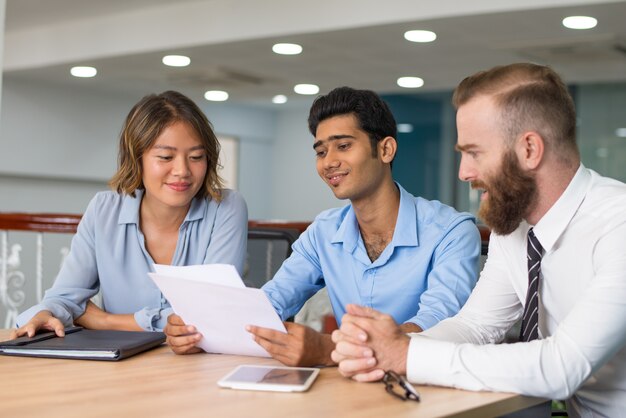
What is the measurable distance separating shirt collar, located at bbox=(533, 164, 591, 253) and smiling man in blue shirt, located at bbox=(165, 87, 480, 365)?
1.39ft


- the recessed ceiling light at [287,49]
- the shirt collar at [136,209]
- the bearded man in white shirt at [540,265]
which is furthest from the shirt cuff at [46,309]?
the recessed ceiling light at [287,49]

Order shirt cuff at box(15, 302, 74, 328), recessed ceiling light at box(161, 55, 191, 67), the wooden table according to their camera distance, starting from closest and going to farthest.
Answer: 1. the wooden table
2. shirt cuff at box(15, 302, 74, 328)
3. recessed ceiling light at box(161, 55, 191, 67)

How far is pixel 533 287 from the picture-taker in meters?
1.83

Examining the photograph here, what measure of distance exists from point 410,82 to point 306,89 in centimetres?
120

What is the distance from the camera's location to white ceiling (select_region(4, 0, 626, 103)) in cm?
629

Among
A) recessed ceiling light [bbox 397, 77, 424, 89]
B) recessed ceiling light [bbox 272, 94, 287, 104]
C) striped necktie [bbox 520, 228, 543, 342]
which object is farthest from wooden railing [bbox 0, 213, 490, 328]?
recessed ceiling light [bbox 272, 94, 287, 104]

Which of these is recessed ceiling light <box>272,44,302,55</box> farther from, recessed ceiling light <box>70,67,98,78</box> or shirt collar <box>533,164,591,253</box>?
shirt collar <box>533,164,591,253</box>

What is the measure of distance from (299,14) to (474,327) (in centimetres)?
491

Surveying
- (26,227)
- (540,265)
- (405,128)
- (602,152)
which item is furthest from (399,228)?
(405,128)

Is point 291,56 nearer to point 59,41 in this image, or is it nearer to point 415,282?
point 59,41

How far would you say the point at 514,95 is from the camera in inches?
69.6

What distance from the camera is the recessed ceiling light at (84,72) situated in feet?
28.2

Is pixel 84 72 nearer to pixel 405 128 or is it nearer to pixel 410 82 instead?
pixel 410 82

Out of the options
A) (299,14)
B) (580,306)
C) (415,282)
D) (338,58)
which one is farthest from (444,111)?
(580,306)
